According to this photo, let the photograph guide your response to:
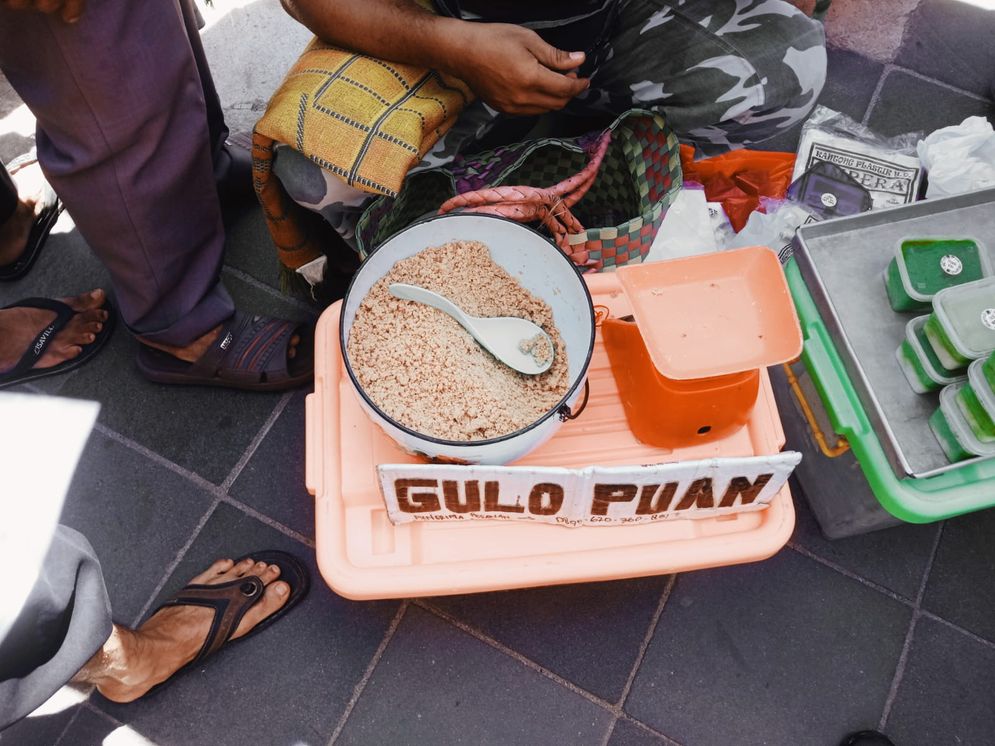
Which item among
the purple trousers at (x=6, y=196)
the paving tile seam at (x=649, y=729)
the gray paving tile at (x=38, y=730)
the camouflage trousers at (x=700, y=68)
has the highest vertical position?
the camouflage trousers at (x=700, y=68)

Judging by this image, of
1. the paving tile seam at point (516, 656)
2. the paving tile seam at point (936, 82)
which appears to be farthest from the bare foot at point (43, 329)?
the paving tile seam at point (936, 82)

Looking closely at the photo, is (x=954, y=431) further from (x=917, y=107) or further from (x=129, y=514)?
(x=129, y=514)

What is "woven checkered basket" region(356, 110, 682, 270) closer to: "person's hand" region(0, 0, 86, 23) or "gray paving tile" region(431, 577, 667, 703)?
"person's hand" region(0, 0, 86, 23)

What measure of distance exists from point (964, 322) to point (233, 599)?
1271 mm

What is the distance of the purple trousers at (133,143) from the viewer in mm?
1021

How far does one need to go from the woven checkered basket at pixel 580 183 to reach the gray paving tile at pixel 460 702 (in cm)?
74

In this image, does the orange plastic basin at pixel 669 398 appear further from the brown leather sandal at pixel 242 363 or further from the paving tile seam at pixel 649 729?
the brown leather sandal at pixel 242 363

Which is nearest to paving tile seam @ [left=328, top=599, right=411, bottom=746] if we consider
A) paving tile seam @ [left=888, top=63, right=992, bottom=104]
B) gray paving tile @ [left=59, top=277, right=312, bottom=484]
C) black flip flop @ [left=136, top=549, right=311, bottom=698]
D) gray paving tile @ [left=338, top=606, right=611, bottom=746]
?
gray paving tile @ [left=338, top=606, right=611, bottom=746]

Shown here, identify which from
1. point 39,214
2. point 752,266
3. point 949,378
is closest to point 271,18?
point 39,214

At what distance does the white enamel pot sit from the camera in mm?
974

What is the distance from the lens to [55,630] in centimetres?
106

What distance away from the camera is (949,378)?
1.07 metres

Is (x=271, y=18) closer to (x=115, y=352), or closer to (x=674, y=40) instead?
(x=115, y=352)

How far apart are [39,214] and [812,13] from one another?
1.76m
